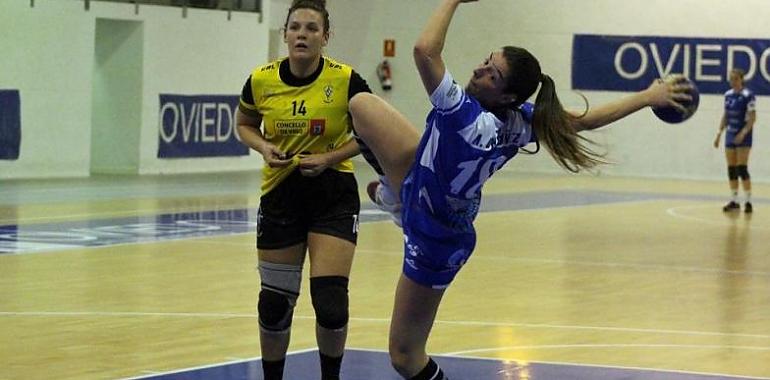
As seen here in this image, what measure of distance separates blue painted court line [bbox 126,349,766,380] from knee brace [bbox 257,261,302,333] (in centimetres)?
105

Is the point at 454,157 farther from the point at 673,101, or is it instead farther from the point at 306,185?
the point at 306,185

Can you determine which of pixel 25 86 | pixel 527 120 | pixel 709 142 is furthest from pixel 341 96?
pixel 709 142

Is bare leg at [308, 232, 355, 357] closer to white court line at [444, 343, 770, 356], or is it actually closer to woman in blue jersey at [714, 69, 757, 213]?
white court line at [444, 343, 770, 356]

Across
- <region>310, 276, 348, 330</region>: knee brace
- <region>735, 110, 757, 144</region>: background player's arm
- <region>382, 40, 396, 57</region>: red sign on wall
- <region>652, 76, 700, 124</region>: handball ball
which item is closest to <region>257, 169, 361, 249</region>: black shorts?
<region>310, 276, 348, 330</region>: knee brace

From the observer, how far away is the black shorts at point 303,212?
23.3ft

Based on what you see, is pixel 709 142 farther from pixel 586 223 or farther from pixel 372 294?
pixel 372 294

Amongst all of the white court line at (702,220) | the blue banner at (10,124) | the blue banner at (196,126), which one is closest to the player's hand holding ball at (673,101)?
the white court line at (702,220)

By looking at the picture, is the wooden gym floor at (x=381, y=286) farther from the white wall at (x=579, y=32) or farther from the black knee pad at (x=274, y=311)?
the white wall at (x=579, y=32)

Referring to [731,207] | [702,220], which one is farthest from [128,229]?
[731,207]

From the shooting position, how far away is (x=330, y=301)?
6.97m

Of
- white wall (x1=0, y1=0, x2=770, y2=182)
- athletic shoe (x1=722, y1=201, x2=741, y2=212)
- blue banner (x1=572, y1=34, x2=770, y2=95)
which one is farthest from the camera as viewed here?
blue banner (x1=572, y1=34, x2=770, y2=95)

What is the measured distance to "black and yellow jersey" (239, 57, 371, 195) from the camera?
702 centimetres

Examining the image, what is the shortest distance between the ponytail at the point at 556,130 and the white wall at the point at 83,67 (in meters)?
17.4

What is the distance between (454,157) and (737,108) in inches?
665
